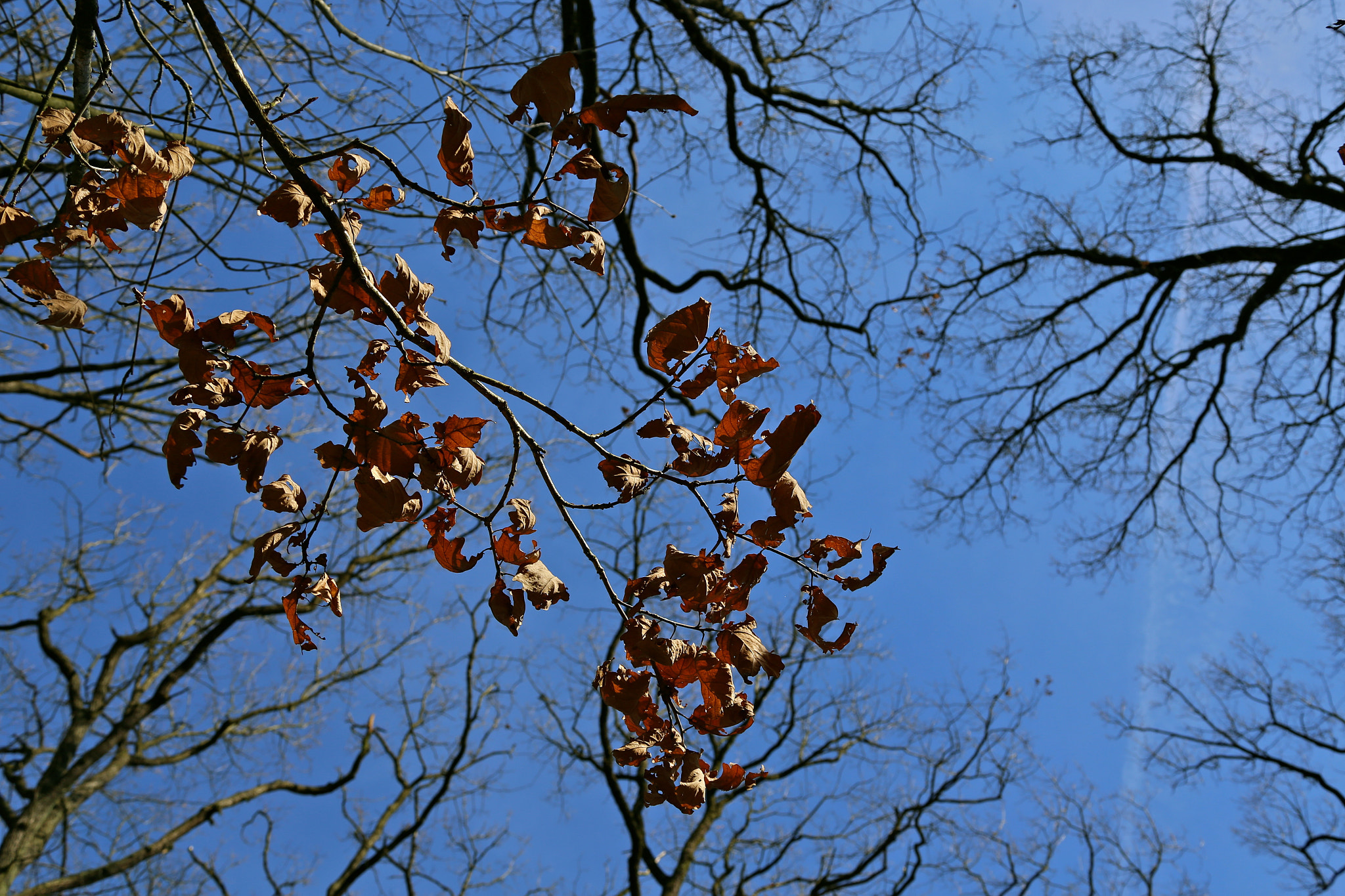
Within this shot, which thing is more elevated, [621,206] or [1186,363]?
[1186,363]

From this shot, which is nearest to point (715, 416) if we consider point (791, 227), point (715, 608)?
point (791, 227)

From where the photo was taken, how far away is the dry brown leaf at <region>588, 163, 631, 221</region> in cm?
138

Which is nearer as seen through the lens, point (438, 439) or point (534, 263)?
point (438, 439)

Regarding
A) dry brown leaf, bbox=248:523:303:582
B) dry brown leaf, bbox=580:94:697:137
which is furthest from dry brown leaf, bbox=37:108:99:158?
dry brown leaf, bbox=580:94:697:137

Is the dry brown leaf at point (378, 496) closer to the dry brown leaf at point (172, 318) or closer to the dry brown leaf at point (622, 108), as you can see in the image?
the dry brown leaf at point (172, 318)

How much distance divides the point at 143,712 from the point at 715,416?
20.5ft

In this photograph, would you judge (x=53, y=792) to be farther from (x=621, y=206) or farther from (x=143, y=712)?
(x=621, y=206)

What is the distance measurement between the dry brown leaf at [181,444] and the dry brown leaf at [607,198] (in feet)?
3.08

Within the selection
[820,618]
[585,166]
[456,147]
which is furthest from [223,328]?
[820,618]

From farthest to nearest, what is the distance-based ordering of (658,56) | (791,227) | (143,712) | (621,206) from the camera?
(143,712), (791,227), (658,56), (621,206)

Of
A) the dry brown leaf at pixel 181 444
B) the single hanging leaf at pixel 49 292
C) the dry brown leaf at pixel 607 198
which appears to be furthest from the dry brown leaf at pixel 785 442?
the single hanging leaf at pixel 49 292

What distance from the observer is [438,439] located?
158 centimetres

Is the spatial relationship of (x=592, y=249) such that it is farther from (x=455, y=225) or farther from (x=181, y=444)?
(x=181, y=444)

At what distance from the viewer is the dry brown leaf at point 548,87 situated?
129cm
